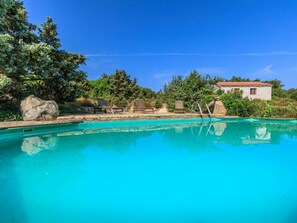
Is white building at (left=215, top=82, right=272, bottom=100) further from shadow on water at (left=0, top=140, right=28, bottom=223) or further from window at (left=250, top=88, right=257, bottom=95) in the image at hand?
shadow on water at (left=0, top=140, right=28, bottom=223)

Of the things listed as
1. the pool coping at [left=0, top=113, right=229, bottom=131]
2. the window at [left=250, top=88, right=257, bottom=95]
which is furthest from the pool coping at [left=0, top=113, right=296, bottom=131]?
the window at [left=250, top=88, right=257, bottom=95]

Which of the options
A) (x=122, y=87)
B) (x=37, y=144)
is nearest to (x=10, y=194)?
(x=37, y=144)

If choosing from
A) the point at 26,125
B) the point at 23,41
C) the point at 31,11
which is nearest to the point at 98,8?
the point at 31,11

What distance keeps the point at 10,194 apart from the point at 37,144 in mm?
4018

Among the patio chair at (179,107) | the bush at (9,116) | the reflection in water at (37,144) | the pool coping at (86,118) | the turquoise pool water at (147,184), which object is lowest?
the turquoise pool water at (147,184)

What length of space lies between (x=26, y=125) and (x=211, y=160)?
7.45 m

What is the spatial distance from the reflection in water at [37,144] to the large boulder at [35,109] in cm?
242

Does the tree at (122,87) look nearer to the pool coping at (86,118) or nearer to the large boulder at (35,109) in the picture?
the pool coping at (86,118)

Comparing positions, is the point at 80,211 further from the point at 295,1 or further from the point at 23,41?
the point at 295,1

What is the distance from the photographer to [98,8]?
1524cm

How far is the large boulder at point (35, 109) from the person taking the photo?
31.6 feet

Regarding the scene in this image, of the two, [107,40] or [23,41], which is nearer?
[23,41]

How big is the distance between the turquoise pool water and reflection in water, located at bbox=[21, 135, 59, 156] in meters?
0.03

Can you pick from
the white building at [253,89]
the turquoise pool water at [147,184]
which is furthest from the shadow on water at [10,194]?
the white building at [253,89]
